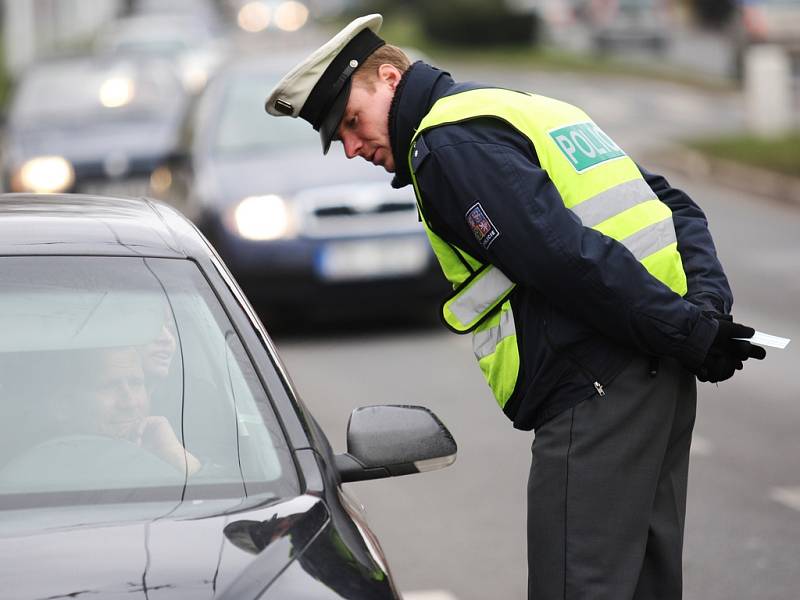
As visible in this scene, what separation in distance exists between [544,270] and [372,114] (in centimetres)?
56

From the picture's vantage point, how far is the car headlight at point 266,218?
10.4 m

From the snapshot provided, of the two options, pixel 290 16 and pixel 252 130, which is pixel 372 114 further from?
pixel 290 16

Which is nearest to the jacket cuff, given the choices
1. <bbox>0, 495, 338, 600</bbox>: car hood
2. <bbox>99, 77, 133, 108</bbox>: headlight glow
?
<bbox>0, 495, 338, 600</bbox>: car hood

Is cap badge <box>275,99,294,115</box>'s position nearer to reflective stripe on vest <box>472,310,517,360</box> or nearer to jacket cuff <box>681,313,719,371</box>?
reflective stripe on vest <box>472,310,517,360</box>

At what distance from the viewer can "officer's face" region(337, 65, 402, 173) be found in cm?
365

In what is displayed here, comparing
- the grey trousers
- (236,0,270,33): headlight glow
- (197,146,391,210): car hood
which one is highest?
the grey trousers

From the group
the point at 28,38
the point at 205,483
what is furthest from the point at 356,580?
the point at 28,38

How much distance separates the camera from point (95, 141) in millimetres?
14133

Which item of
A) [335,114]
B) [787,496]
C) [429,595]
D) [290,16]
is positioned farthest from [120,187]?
[290,16]

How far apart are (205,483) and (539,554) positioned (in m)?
0.82

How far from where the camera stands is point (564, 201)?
355 cm

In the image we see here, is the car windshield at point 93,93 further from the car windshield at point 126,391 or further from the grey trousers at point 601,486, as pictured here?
the grey trousers at point 601,486

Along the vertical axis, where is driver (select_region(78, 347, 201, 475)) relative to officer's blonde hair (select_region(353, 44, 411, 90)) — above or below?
below

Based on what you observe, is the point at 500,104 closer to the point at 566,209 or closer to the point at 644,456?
the point at 566,209
